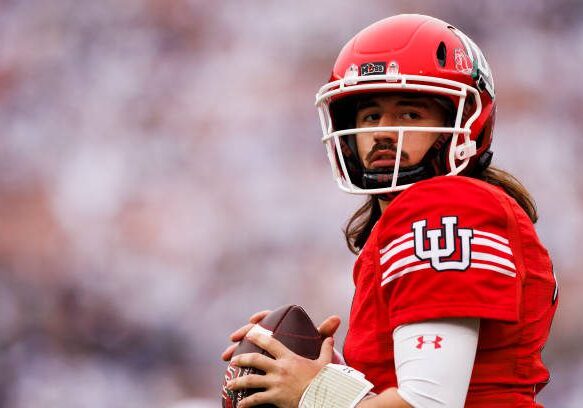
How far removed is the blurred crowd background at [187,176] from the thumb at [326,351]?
79.1 inches

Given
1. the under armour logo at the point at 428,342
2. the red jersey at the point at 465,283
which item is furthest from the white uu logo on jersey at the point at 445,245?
the under armour logo at the point at 428,342

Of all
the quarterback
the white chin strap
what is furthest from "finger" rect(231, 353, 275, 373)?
the white chin strap

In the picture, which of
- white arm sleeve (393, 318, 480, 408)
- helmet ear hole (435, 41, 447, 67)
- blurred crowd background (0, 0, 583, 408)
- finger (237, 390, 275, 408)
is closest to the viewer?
white arm sleeve (393, 318, 480, 408)

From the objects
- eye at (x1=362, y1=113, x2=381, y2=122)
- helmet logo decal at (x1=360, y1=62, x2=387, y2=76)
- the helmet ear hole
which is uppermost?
the helmet ear hole

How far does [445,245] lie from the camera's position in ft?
5.19

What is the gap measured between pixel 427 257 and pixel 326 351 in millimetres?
333

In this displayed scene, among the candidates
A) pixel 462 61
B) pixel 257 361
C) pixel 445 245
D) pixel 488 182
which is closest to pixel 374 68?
pixel 462 61

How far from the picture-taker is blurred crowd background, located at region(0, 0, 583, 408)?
3.94 m

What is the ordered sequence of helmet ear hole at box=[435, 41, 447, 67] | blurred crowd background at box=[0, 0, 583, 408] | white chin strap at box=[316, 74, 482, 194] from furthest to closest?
blurred crowd background at box=[0, 0, 583, 408] → helmet ear hole at box=[435, 41, 447, 67] → white chin strap at box=[316, 74, 482, 194]

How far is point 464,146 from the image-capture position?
1936 mm

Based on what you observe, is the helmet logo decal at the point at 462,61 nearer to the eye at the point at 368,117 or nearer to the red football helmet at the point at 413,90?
the red football helmet at the point at 413,90

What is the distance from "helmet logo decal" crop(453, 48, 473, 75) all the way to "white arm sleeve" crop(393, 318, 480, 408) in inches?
24.8

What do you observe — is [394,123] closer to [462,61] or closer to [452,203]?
[462,61]

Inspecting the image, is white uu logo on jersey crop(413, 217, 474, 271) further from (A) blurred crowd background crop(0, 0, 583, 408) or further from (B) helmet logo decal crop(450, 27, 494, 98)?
(A) blurred crowd background crop(0, 0, 583, 408)
